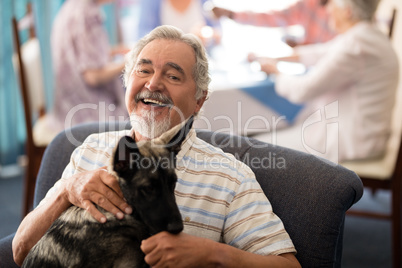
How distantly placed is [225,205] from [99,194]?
428 mm

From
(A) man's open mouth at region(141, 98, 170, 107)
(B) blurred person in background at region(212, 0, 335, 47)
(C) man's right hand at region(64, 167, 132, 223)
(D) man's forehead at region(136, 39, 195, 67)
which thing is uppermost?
(B) blurred person in background at region(212, 0, 335, 47)

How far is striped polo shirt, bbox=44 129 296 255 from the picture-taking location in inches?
54.3

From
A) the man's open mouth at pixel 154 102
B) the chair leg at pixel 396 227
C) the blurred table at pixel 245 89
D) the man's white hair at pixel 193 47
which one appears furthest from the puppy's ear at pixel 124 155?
the chair leg at pixel 396 227

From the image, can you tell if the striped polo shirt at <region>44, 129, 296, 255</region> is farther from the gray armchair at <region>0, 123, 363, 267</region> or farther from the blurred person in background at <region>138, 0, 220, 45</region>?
the blurred person in background at <region>138, 0, 220, 45</region>

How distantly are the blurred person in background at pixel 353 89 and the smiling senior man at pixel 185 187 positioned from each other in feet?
4.42

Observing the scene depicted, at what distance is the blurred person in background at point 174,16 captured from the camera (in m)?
3.59

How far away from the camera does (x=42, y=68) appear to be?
337cm

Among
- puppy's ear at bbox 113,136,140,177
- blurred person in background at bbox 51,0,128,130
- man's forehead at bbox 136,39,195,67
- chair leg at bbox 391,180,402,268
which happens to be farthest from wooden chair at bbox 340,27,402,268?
puppy's ear at bbox 113,136,140,177

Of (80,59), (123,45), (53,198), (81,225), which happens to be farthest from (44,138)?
(81,225)

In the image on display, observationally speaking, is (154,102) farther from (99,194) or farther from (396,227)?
(396,227)

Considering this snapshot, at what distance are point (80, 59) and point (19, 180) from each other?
5.02ft

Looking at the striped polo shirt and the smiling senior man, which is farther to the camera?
the striped polo shirt

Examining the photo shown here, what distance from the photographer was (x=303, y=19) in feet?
13.3

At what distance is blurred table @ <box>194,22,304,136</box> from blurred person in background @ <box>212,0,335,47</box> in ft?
0.30
